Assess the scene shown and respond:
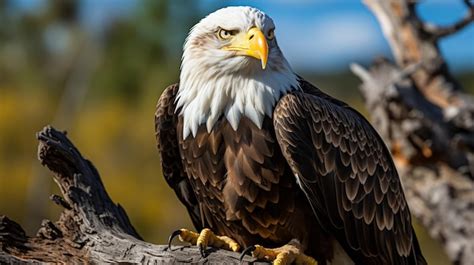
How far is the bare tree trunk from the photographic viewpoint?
8094mm

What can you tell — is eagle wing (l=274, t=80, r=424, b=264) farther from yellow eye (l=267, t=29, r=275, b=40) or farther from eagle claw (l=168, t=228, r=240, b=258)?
eagle claw (l=168, t=228, r=240, b=258)

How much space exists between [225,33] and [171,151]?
32.6 inches

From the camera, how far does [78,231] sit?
5.20 metres

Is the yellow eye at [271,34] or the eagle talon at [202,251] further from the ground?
the yellow eye at [271,34]

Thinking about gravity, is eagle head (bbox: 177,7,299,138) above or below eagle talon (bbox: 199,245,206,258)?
above

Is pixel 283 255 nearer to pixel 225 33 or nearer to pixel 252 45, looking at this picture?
pixel 252 45

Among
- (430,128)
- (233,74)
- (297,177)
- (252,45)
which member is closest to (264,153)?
(297,177)

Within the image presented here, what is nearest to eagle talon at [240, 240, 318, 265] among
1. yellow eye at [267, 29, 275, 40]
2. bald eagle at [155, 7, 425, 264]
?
bald eagle at [155, 7, 425, 264]

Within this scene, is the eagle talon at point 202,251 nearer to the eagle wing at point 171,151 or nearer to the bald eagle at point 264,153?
the bald eagle at point 264,153

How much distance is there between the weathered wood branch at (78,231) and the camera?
4.99 meters

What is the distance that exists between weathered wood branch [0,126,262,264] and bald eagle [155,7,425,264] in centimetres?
29

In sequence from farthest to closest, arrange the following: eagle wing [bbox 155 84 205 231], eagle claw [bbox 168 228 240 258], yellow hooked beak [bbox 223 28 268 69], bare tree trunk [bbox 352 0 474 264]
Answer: bare tree trunk [bbox 352 0 474 264], eagle wing [bbox 155 84 205 231], eagle claw [bbox 168 228 240 258], yellow hooked beak [bbox 223 28 268 69]

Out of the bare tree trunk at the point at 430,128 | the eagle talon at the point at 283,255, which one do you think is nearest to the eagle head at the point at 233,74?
the eagle talon at the point at 283,255

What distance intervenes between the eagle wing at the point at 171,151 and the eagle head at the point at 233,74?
0.57ft
